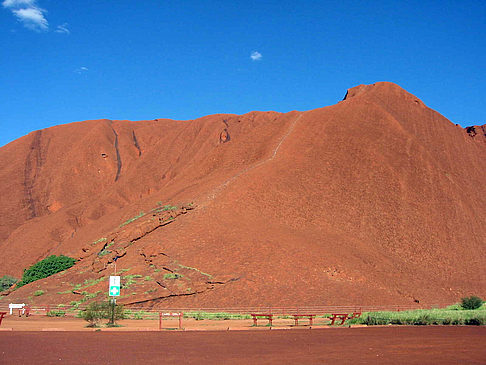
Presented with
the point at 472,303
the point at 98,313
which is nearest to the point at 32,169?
the point at 98,313

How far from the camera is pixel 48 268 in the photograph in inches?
1807

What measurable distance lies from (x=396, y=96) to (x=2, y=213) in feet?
203

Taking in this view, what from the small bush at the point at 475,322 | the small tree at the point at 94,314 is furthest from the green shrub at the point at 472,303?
the small tree at the point at 94,314

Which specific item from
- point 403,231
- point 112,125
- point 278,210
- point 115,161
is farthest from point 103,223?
point 112,125

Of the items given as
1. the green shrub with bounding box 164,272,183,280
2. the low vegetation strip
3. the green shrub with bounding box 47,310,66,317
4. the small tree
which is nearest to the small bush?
the low vegetation strip

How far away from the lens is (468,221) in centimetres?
5503

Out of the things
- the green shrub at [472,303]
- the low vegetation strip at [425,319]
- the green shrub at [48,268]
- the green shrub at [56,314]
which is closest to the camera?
the low vegetation strip at [425,319]

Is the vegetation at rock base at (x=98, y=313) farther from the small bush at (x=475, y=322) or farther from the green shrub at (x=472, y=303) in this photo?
the green shrub at (x=472, y=303)

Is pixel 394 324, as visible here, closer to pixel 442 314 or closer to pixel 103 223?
pixel 442 314

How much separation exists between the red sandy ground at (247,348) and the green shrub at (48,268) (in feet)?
90.1

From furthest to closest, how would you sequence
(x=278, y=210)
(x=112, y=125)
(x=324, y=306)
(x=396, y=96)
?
(x=112, y=125) → (x=396, y=96) → (x=278, y=210) → (x=324, y=306)

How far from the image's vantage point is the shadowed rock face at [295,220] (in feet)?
122

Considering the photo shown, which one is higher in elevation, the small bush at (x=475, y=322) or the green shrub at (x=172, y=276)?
the green shrub at (x=172, y=276)

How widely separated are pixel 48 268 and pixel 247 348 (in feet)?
116
